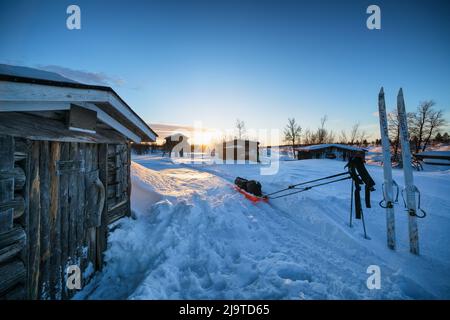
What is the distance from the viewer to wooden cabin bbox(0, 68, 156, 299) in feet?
7.67

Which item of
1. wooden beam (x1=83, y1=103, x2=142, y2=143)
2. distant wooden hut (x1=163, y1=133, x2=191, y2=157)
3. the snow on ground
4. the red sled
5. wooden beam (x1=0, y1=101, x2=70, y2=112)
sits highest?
distant wooden hut (x1=163, y1=133, x2=191, y2=157)

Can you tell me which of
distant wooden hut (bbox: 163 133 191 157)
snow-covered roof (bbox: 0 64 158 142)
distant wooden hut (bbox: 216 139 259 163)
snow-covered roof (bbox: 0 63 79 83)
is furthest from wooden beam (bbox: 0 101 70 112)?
distant wooden hut (bbox: 163 133 191 157)

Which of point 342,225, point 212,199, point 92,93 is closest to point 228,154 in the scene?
point 212,199

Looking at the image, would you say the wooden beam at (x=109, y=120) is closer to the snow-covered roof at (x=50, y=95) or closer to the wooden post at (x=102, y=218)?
the snow-covered roof at (x=50, y=95)

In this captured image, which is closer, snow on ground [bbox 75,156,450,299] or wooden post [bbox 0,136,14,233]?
wooden post [bbox 0,136,14,233]

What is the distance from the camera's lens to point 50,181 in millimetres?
3092

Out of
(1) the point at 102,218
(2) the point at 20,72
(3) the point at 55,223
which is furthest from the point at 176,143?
(2) the point at 20,72

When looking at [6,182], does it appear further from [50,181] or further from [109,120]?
[109,120]

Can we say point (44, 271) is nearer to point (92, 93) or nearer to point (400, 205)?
point (92, 93)

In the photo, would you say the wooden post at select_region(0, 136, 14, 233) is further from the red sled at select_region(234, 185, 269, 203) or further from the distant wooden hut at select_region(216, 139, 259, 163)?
the distant wooden hut at select_region(216, 139, 259, 163)

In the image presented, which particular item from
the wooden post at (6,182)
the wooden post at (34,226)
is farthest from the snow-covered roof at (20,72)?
the wooden post at (34,226)

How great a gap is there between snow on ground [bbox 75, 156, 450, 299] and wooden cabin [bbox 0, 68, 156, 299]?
101cm

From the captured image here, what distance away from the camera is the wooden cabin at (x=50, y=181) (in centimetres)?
234
